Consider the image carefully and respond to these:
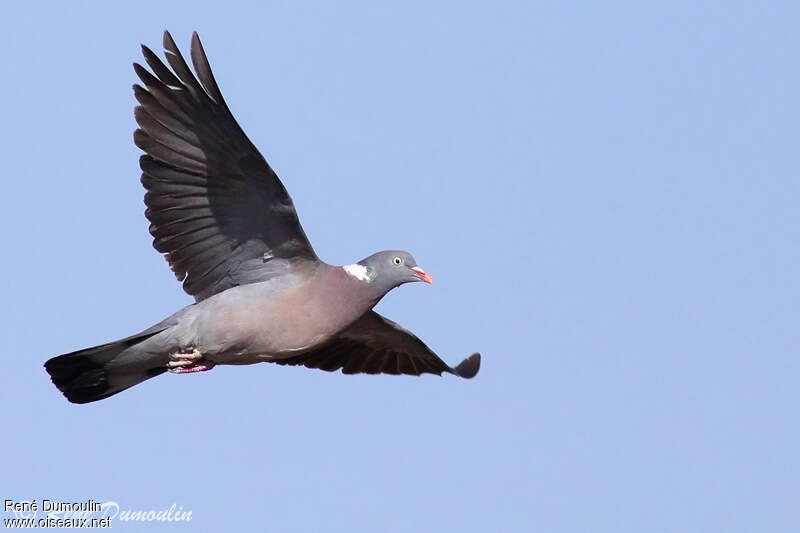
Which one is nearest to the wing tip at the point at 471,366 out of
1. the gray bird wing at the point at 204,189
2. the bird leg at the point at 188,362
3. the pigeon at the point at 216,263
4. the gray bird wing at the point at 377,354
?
the gray bird wing at the point at 377,354

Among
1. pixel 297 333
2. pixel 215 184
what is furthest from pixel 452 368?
pixel 215 184

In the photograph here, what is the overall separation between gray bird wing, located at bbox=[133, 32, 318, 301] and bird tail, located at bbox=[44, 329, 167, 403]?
63 cm

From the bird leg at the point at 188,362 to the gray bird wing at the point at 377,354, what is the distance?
5.60ft

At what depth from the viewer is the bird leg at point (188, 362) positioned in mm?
11086

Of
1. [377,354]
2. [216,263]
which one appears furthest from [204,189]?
[377,354]

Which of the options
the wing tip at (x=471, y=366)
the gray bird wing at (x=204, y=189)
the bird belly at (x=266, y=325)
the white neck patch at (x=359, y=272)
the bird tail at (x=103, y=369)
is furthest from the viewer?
the wing tip at (x=471, y=366)

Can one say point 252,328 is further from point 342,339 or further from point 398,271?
point 342,339

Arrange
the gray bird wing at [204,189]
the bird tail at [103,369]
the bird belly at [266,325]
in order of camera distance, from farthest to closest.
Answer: the bird tail at [103,369]
the bird belly at [266,325]
the gray bird wing at [204,189]

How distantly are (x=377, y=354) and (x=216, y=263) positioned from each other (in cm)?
245

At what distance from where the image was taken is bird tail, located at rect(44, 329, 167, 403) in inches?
438

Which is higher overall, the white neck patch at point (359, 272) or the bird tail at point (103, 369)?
the white neck patch at point (359, 272)

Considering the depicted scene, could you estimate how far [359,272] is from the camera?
11492 millimetres

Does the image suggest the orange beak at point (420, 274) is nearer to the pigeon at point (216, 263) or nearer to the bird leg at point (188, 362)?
the pigeon at point (216, 263)

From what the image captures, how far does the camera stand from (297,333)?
36.7 feet
